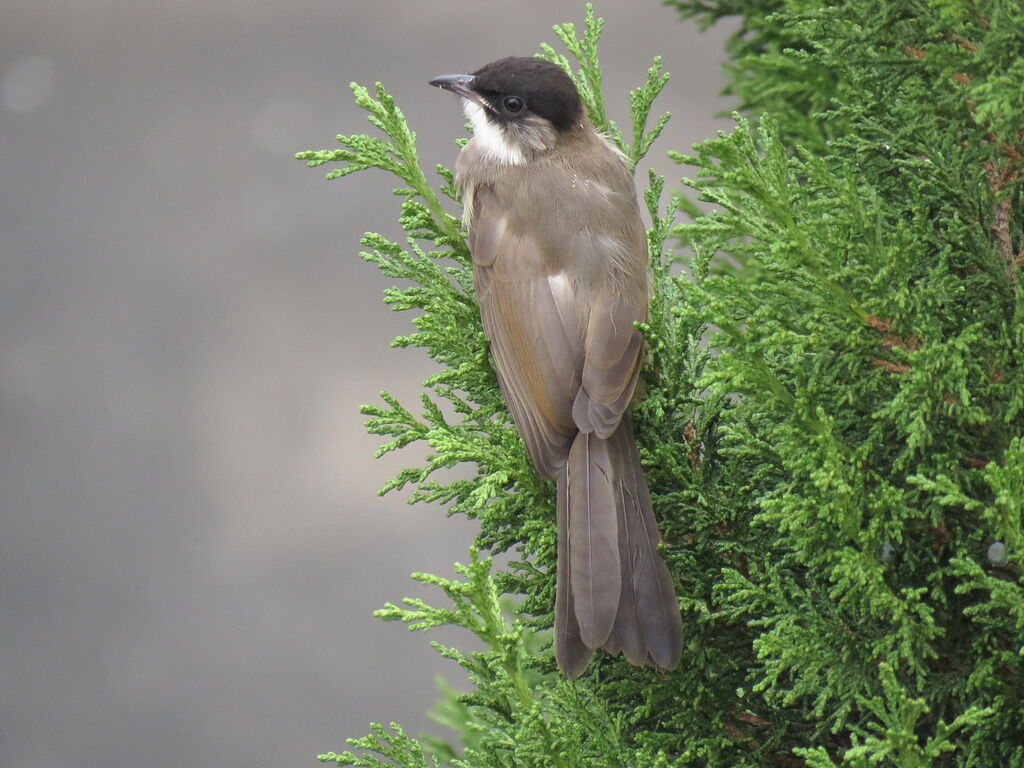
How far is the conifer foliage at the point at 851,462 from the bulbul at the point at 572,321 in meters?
0.10

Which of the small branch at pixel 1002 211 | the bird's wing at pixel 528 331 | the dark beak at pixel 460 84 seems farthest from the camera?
the dark beak at pixel 460 84

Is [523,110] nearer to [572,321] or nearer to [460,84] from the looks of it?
[460,84]

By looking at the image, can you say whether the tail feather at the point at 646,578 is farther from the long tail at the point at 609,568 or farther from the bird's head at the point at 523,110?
the bird's head at the point at 523,110

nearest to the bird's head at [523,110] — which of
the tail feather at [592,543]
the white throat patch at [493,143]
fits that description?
the white throat patch at [493,143]

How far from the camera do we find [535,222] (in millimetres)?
2861

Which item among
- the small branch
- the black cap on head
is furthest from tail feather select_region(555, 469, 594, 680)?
the black cap on head

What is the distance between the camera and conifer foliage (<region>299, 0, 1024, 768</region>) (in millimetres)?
1643

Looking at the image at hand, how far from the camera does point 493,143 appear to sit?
3057 mm

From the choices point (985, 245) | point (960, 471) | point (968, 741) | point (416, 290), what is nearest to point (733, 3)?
point (416, 290)

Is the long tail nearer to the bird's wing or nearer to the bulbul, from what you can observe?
the bulbul

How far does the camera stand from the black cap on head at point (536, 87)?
308 centimetres

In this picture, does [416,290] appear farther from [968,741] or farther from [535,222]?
[968,741]

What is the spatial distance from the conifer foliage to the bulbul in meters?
0.10

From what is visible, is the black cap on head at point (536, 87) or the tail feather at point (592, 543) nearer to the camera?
the tail feather at point (592, 543)
